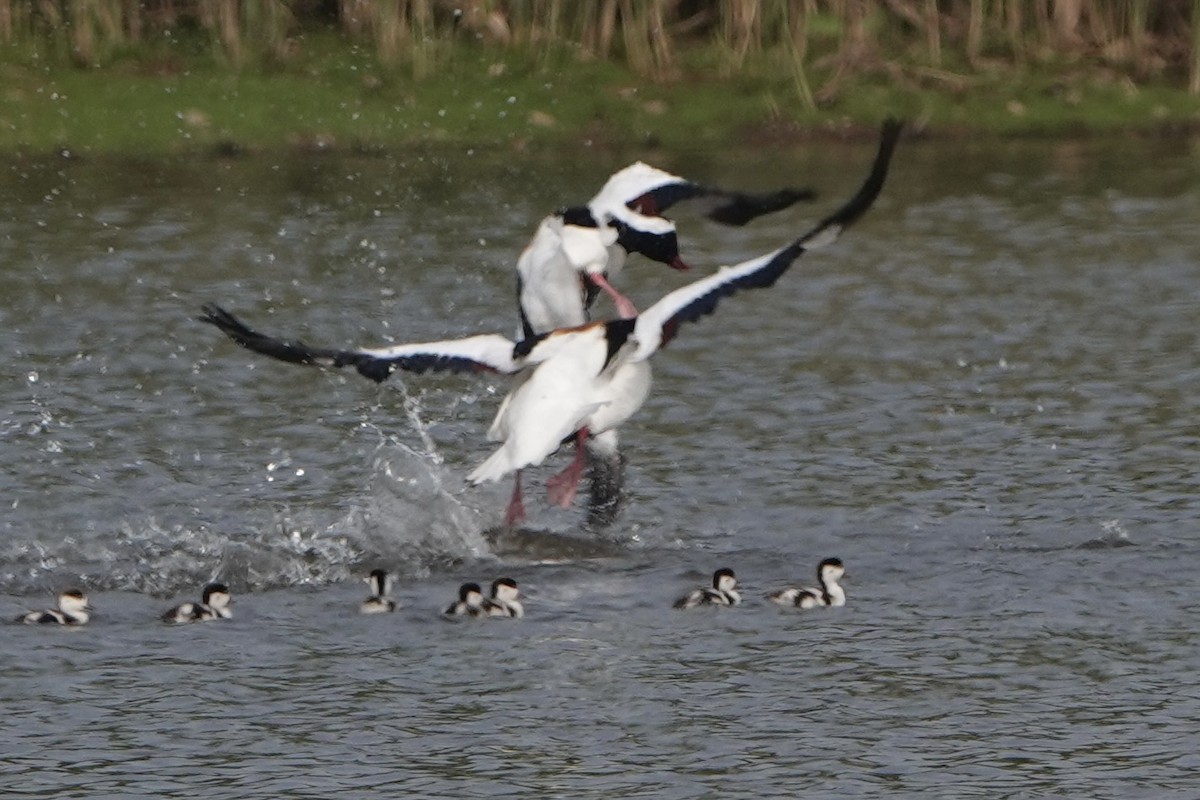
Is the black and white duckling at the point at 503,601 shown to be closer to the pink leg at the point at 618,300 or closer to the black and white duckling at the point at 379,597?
the black and white duckling at the point at 379,597

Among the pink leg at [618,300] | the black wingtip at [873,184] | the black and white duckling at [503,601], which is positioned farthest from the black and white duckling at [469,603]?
the black wingtip at [873,184]

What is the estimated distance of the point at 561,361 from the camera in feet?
38.0

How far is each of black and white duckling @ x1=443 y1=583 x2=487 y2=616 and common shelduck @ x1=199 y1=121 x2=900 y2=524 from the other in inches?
31.9

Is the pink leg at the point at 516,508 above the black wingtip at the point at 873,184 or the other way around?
the other way around

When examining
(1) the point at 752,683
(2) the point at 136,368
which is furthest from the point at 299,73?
(1) the point at 752,683

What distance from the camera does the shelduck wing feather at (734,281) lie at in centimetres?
1066

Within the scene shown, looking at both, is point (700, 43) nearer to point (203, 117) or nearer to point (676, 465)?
point (203, 117)

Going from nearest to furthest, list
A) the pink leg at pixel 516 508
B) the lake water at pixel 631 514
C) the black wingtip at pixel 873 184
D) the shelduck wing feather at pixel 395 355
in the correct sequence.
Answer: the lake water at pixel 631 514, the black wingtip at pixel 873 184, the shelduck wing feather at pixel 395 355, the pink leg at pixel 516 508

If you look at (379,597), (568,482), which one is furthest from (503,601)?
(568,482)

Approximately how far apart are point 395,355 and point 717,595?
1811mm

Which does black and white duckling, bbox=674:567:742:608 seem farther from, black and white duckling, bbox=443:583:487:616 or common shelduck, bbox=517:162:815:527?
common shelduck, bbox=517:162:815:527

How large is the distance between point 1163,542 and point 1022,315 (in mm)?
5520

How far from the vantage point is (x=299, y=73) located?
23359 mm

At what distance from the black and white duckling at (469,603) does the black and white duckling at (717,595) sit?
821 millimetres
